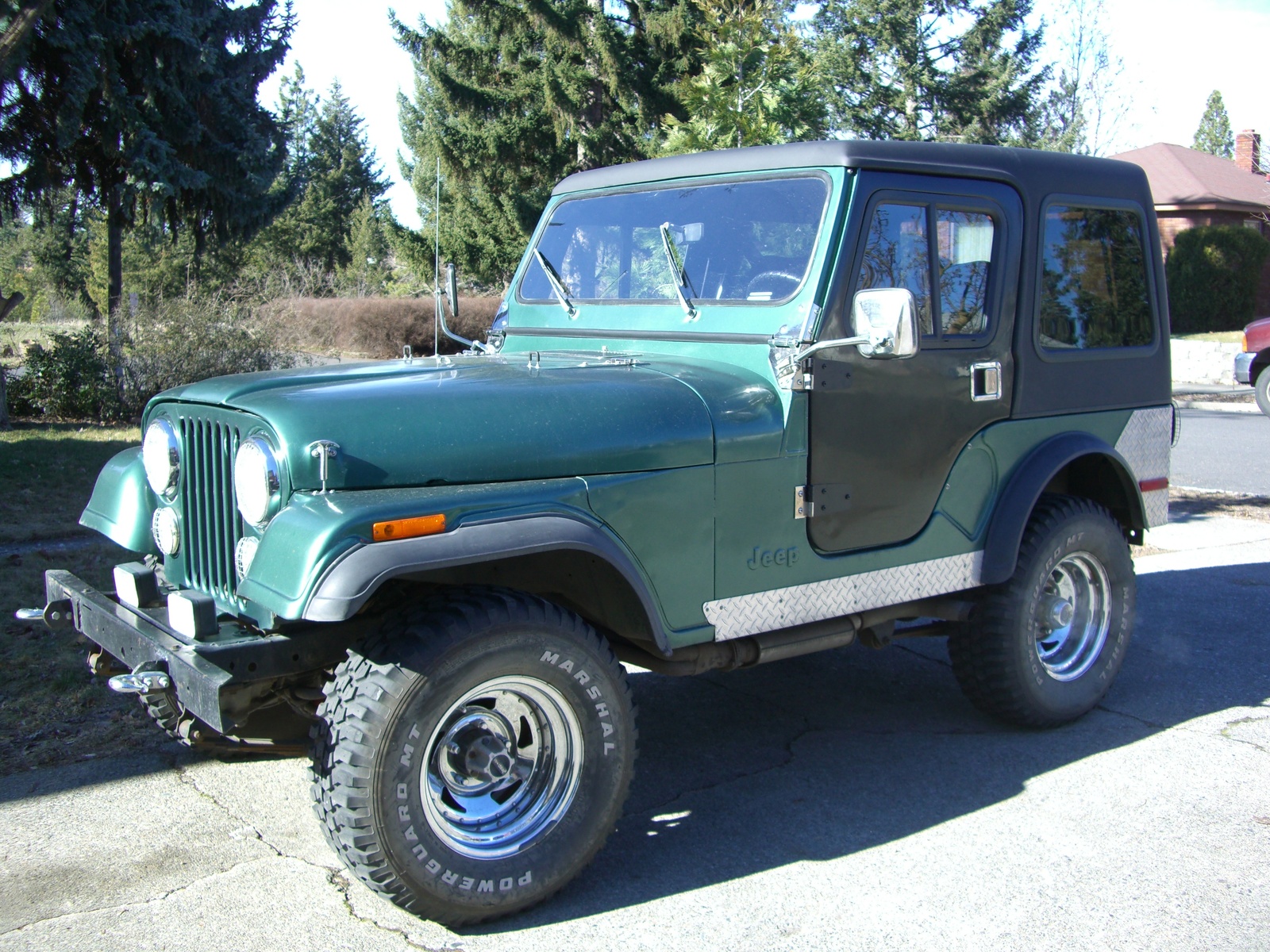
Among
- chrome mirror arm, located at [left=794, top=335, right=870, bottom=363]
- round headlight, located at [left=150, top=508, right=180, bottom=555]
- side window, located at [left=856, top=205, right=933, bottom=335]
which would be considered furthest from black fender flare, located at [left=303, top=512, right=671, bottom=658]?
side window, located at [left=856, top=205, right=933, bottom=335]

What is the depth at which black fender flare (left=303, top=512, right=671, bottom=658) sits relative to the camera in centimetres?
257

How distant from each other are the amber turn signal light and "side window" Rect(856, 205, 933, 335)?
1.68 metres

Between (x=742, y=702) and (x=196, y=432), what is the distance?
8.54 ft

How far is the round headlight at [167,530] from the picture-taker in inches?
131

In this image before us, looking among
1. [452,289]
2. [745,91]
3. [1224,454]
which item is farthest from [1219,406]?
[452,289]

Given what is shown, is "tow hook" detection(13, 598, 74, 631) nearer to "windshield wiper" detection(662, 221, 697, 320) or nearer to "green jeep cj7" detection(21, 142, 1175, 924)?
"green jeep cj7" detection(21, 142, 1175, 924)

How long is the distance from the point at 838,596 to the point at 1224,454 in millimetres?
10318

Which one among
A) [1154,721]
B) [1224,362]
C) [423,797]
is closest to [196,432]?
[423,797]

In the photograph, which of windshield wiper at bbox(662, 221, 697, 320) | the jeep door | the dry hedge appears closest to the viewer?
the jeep door

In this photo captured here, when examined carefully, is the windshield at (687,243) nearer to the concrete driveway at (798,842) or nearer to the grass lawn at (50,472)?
the concrete driveway at (798,842)

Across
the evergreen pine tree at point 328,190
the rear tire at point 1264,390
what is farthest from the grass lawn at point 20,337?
the evergreen pine tree at point 328,190

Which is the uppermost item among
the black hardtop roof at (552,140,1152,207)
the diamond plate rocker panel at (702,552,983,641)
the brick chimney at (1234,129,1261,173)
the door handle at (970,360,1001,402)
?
the brick chimney at (1234,129,1261,173)

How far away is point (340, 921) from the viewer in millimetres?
2986

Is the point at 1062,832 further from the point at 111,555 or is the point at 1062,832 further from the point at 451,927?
the point at 111,555
